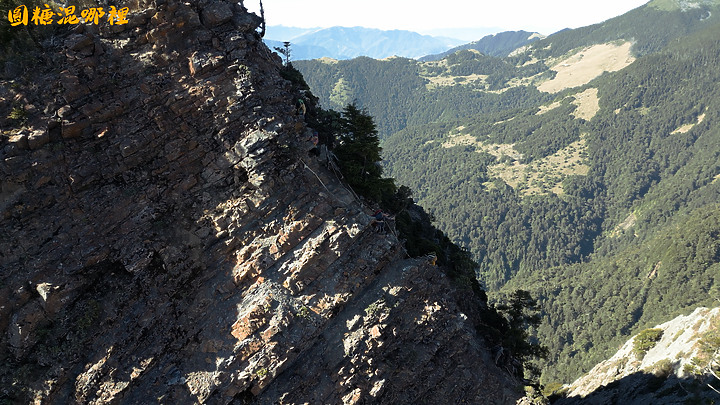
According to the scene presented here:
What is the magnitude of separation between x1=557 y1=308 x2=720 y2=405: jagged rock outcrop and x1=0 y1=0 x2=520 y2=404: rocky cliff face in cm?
2459

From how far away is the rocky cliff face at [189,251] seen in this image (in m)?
20.1

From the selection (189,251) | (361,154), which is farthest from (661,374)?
(189,251)

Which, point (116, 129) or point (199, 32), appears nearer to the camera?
point (116, 129)

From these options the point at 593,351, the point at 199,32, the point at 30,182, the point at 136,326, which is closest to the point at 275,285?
the point at 136,326

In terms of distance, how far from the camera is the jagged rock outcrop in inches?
1485

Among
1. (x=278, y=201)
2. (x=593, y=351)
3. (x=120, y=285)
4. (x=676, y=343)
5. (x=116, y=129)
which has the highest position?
(x=116, y=129)

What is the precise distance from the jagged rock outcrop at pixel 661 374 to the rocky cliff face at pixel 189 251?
2459cm

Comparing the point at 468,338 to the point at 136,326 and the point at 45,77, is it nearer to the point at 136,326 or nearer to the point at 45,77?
the point at 136,326

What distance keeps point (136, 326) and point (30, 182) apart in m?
10.2

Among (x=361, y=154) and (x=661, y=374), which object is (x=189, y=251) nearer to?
(x=361, y=154)

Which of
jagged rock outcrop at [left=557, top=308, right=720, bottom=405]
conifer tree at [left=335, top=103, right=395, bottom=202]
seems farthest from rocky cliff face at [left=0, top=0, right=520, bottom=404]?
jagged rock outcrop at [left=557, top=308, right=720, bottom=405]

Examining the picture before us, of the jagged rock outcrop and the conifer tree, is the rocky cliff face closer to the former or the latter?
the conifer tree

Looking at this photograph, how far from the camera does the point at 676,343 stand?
153 feet

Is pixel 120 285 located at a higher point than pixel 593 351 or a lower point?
higher
